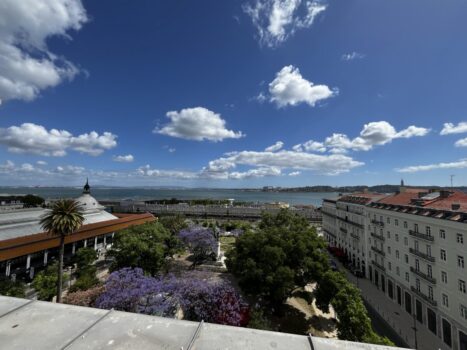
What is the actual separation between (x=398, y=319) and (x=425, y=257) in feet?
27.5

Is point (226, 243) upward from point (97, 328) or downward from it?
downward

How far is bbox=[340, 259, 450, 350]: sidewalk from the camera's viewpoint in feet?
80.3

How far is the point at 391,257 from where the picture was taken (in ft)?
113

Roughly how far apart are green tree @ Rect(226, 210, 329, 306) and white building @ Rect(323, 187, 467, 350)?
37.5 feet

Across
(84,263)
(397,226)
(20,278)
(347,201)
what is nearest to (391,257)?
(397,226)

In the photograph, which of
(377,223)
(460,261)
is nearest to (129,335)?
(460,261)

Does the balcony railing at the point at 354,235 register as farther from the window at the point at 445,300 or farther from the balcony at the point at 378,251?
the window at the point at 445,300

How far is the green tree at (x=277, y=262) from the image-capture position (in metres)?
23.4

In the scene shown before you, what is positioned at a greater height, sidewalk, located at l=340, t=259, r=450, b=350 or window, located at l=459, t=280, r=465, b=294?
window, located at l=459, t=280, r=465, b=294

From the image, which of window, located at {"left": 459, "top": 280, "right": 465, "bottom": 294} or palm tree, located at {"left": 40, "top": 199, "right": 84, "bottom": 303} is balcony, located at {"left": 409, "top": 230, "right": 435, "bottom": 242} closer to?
window, located at {"left": 459, "top": 280, "right": 465, "bottom": 294}

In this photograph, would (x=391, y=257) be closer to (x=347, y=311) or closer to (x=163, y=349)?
(x=347, y=311)

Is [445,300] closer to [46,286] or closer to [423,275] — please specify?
[423,275]

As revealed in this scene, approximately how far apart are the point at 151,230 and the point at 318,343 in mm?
32908

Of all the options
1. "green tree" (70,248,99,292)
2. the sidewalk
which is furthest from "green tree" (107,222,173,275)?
the sidewalk
